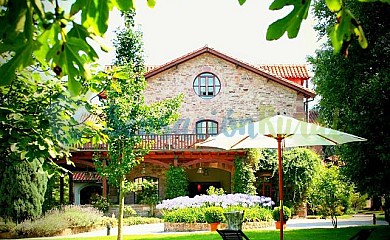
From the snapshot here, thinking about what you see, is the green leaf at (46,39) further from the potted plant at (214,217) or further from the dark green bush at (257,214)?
the dark green bush at (257,214)

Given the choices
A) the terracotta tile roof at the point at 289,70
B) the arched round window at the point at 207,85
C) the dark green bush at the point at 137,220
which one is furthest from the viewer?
the terracotta tile roof at the point at 289,70

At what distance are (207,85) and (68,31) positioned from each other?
2295 cm

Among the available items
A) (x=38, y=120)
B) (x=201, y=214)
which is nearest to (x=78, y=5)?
(x=38, y=120)

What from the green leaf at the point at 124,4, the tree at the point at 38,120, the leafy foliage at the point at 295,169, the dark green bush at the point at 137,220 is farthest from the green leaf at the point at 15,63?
the leafy foliage at the point at 295,169

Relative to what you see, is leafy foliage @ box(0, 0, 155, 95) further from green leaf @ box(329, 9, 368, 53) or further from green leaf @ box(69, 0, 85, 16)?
green leaf @ box(329, 9, 368, 53)

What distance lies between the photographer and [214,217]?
52.0ft

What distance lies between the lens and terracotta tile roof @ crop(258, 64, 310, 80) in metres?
27.2

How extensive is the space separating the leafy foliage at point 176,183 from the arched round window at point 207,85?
3.86 meters

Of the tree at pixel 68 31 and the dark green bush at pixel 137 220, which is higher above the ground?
the tree at pixel 68 31

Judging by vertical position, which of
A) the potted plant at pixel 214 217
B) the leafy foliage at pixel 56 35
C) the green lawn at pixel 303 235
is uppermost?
the leafy foliage at pixel 56 35

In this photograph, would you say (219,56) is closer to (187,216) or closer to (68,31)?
(187,216)

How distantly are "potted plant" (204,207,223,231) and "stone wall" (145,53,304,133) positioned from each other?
8.41m

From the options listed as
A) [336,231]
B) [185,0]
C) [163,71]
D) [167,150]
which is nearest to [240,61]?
[163,71]

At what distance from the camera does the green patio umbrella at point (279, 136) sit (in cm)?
856
